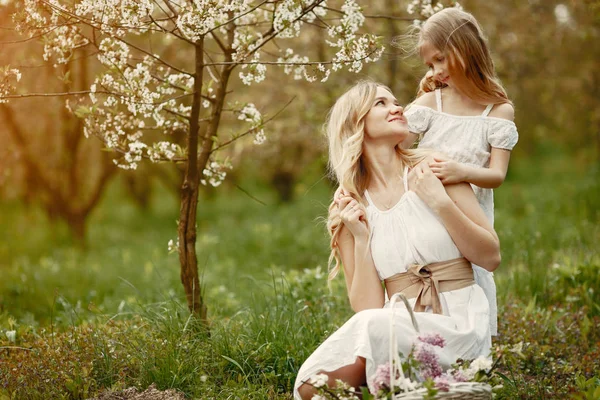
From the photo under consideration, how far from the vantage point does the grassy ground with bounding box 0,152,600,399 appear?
3752 millimetres

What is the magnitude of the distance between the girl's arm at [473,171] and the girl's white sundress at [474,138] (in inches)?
A: 3.0

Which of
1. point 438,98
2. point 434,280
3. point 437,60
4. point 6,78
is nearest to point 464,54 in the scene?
point 437,60

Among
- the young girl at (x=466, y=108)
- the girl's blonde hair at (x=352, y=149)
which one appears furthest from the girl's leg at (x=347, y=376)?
the young girl at (x=466, y=108)

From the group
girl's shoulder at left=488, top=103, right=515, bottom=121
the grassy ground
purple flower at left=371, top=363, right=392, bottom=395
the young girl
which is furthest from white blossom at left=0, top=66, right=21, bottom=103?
girl's shoulder at left=488, top=103, right=515, bottom=121

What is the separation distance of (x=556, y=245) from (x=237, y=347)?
461cm

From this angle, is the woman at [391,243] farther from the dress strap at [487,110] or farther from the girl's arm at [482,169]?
the dress strap at [487,110]

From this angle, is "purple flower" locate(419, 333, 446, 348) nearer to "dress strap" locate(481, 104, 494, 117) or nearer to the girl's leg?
the girl's leg

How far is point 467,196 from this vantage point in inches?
136

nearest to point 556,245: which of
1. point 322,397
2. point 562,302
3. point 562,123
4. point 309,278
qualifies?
point 562,302

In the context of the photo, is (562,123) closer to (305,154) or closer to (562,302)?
(305,154)

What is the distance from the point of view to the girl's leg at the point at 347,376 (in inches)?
119

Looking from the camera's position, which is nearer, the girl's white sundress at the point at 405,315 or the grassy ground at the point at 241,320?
the girl's white sundress at the point at 405,315

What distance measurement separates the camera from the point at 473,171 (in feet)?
11.5

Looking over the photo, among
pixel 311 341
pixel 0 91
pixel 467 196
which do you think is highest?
pixel 0 91
